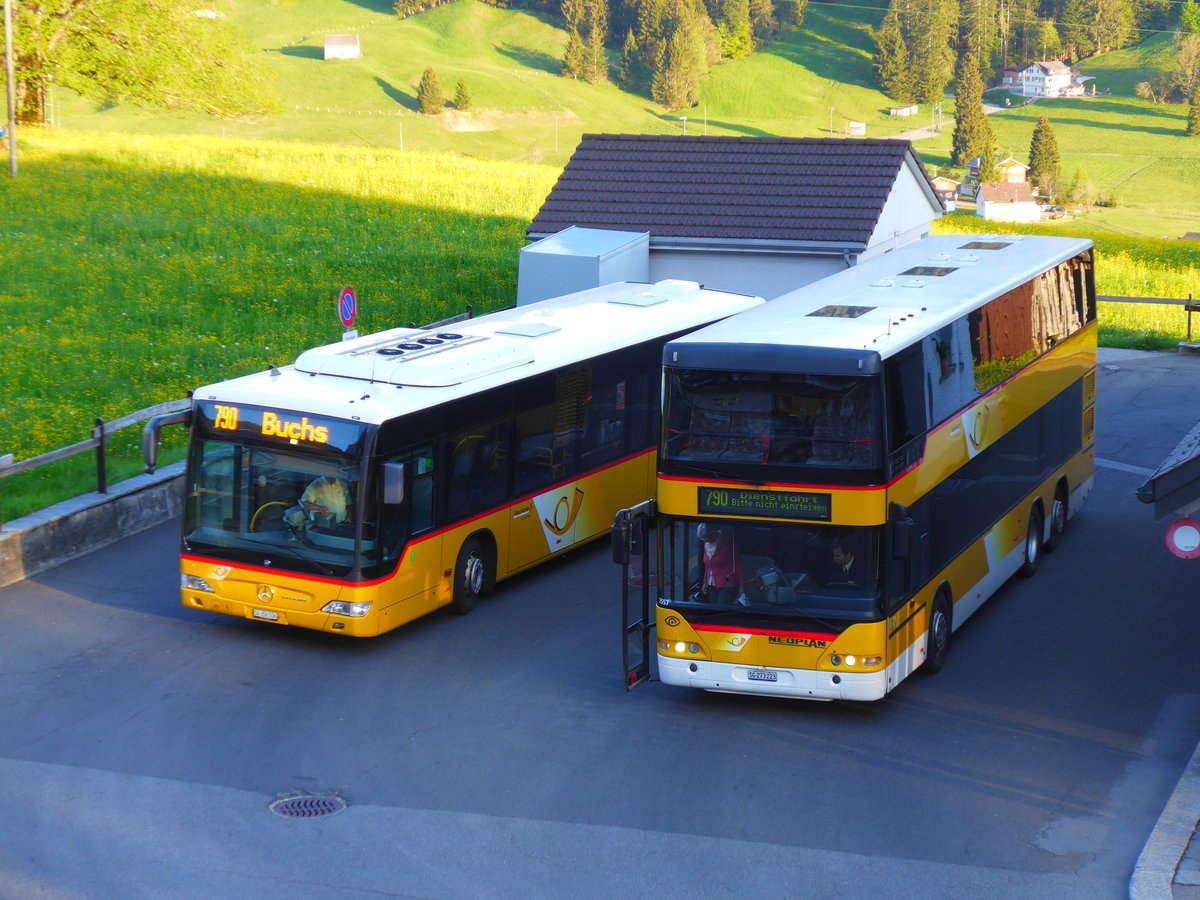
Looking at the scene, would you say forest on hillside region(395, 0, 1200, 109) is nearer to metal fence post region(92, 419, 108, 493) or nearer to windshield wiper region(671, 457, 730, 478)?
metal fence post region(92, 419, 108, 493)

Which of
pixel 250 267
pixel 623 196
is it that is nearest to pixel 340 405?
pixel 623 196

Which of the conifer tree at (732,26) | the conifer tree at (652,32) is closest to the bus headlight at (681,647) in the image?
the conifer tree at (652,32)

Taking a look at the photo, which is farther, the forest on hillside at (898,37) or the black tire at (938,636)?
the forest on hillside at (898,37)

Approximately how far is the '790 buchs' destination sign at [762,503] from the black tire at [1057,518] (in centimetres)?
714

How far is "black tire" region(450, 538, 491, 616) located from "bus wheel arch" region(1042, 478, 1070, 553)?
712 centimetres

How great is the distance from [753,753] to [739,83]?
551ft

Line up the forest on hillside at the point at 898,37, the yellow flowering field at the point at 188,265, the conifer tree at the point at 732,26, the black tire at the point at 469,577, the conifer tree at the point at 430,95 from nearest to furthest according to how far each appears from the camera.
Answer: the black tire at the point at 469,577, the yellow flowering field at the point at 188,265, the conifer tree at the point at 430,95, the forest on hillside at the point at 898,37, the conifer tree at the point at 732,26

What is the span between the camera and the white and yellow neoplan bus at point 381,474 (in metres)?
13.9

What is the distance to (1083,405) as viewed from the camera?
19109mm

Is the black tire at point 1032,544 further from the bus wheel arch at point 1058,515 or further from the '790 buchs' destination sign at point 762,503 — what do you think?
the '790 buchs' destination sign at point 762,503

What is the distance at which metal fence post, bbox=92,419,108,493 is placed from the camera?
1720cm

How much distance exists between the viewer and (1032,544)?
1711 cm

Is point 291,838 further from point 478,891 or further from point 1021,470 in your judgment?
point 1021,470

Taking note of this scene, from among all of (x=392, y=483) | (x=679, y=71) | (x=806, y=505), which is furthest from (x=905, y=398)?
(x=679, y=71)
